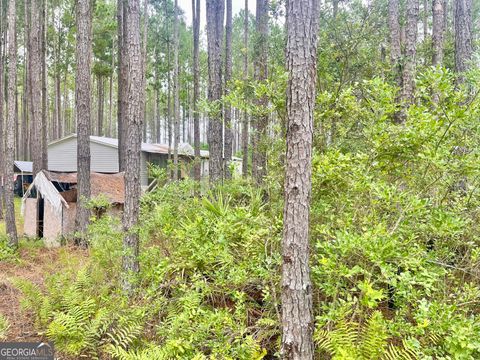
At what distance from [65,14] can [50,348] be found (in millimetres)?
19089

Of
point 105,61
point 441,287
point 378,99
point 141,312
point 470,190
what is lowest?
point 141,312

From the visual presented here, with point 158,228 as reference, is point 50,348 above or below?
below

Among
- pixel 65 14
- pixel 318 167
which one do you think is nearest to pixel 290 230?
pixel 318 167

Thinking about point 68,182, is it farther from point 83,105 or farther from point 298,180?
point 298,180

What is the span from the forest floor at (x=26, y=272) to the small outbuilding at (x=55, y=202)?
520 millimetres

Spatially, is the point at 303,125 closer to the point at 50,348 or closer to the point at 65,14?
the point at 50,348

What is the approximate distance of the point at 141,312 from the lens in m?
3.43

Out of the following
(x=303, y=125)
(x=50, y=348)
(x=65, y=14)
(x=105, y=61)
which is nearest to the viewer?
(x=303, y=125)

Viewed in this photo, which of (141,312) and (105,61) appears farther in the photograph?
(105,61)

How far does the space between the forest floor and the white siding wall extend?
8.00 m

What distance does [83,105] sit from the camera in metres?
8.16

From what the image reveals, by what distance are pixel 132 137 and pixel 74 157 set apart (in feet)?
53.2

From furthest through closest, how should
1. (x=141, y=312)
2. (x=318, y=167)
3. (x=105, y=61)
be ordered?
(x=105, y=61) < (x=141, y=312) < (x=318, y=167)

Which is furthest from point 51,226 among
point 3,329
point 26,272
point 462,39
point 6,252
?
point 462,39
